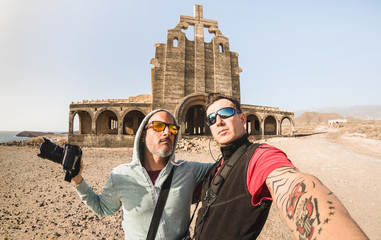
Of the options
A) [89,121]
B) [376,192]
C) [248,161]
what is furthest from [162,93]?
[248,161]

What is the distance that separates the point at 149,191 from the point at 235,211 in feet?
3.00

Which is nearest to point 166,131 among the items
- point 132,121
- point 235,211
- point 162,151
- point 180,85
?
point 162,151

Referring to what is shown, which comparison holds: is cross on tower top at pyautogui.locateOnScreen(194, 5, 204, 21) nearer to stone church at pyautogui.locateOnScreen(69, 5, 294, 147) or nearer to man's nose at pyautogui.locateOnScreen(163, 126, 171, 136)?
stone church at pyautogui.locateOnScreen(69, 5, 294, 147)

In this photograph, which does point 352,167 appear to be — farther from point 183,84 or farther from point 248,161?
point 183,84

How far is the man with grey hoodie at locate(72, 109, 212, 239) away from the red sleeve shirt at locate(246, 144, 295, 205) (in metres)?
0.83

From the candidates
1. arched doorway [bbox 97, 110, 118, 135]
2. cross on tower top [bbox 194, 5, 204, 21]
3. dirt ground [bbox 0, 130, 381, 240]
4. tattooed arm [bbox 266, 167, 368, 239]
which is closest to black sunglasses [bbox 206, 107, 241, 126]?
tattooed arm [bbox 266, 167, 368, 239]

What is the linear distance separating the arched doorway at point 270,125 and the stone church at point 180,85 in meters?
1.69

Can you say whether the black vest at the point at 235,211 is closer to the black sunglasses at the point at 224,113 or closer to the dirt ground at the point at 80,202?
the black sunglasses at the point at 224,113

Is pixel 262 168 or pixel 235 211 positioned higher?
pixel 262 168

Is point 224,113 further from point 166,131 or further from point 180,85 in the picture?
point 180,85

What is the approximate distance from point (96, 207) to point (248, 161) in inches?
66.8

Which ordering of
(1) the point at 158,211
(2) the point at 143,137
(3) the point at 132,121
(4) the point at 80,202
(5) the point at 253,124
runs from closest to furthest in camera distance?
1. (1) the point at 158,211
2. (2) the point at 143,137
3. (4) the point at 80,202
4. (3) the point at 132,121
5. (5) the point at 253,124

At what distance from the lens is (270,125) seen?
24078 millimetres

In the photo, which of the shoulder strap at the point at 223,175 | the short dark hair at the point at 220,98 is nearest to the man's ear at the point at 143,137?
the short dark hair at the point at 220,98
